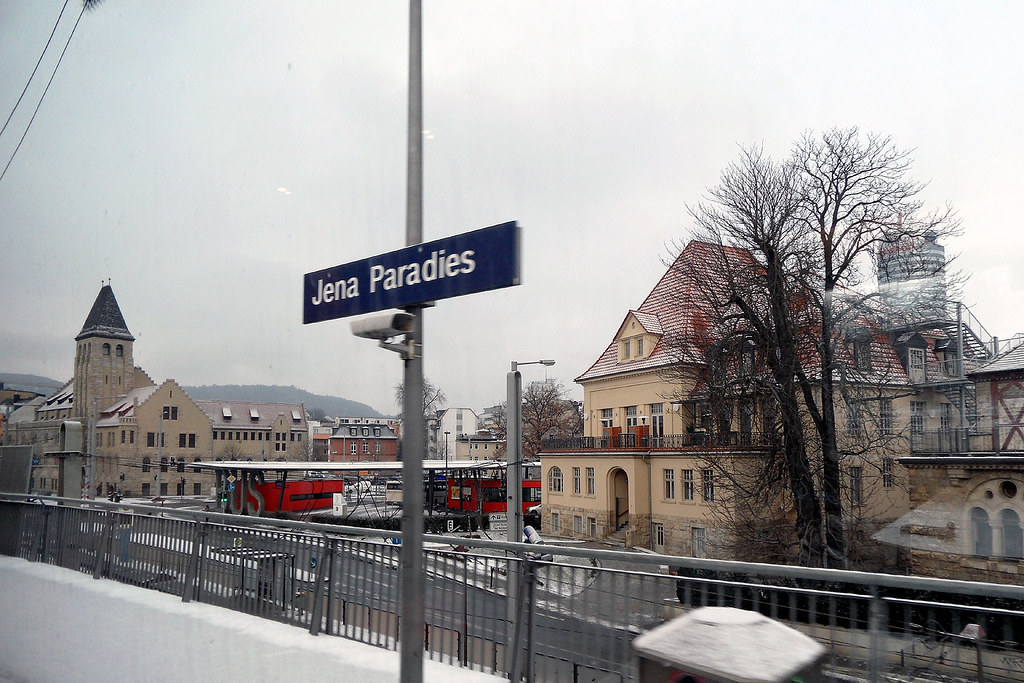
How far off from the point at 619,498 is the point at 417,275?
9588 mm

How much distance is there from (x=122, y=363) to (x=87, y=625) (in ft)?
25.3

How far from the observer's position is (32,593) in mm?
5918

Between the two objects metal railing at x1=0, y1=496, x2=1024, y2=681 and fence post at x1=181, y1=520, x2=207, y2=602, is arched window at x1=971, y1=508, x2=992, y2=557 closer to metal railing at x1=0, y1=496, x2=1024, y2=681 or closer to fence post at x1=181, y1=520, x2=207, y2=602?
metal railing at x1=0, y1=496, x2=1024, y2=681

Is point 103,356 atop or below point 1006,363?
atop

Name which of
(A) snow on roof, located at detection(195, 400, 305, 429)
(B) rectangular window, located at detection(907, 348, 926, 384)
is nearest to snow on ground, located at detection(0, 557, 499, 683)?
(A) snow on roof, located at detection(195, 400, 305, 429)

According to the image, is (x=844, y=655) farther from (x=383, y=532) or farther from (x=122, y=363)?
(x=122, y=363)

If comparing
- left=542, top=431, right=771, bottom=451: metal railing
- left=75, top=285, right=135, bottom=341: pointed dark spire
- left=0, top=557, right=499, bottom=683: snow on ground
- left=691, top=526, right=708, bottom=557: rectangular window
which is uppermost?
left=75, top=285, right=135, bottom=341: pointed dark spire

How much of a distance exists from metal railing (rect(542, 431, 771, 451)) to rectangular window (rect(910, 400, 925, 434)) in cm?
217

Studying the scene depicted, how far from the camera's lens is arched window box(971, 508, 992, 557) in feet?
33.8

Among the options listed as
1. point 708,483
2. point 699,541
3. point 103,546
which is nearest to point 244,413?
point 103,546

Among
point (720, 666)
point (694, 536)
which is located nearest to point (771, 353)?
point (694, 536)

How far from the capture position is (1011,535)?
10023mm

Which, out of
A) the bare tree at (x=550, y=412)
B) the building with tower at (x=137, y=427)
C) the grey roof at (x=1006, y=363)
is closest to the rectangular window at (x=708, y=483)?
the bare tree at (x=550, y=412)

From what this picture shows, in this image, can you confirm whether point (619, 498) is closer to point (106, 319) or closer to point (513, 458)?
point (513, 458)
